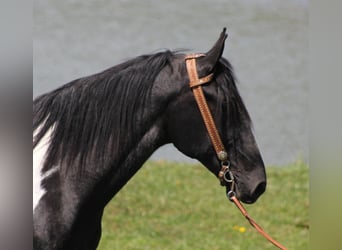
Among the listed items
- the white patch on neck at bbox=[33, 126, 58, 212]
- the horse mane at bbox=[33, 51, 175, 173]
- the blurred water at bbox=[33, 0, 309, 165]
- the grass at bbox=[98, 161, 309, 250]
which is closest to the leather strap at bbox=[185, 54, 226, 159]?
Answer: the horse mane at bbox=[33, 51, 175, 173]

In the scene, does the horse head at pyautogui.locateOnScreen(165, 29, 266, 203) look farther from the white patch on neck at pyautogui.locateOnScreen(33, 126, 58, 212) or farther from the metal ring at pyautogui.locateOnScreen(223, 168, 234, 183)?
the white patch on neck at pyautogui.locateOnScreen(33, 126, 58, 212)

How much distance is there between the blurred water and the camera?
343 centimetres

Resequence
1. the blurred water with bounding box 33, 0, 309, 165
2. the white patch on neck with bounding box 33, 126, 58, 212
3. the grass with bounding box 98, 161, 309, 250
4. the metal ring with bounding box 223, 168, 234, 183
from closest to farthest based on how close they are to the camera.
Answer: the white patch on neck with bounding box 33, 126, 58, 212 → the metal ring with bounding box 223, 168, 234, 183 → the blurred water with bounding box 33, 0, 309, 165 → the grass with bounding box 98, 161, 309, 250

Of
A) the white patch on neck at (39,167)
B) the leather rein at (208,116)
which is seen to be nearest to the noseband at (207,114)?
→ the leather rein at (208,116)

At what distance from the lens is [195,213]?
398 centimetres

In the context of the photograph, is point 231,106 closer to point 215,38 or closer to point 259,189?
point 259,189

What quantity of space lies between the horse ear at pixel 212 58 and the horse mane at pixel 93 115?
0.41 ft

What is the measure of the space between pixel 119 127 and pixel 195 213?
2.27 m

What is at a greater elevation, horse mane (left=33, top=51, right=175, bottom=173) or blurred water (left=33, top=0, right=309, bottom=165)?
horse mane (left=33, top=51, right=175, bottom=173)

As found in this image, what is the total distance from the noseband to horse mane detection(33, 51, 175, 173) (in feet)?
0.32

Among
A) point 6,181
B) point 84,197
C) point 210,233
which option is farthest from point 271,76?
point 6,181

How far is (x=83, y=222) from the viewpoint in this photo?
1792mm

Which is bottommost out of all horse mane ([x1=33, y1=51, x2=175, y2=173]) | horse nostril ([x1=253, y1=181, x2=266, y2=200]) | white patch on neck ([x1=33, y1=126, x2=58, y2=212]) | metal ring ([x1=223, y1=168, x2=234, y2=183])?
horse nostril ([x1=253, y1=181, x2=266, y2=200])

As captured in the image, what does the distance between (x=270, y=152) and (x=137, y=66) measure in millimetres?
2167
